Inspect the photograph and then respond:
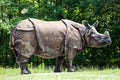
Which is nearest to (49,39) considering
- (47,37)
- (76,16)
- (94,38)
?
(47,37)

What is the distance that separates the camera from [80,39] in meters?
14.9

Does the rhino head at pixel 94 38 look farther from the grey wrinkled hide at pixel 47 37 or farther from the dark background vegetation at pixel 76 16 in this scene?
the dark background vegetation at pixel 76 16

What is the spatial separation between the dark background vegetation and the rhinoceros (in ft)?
32.9

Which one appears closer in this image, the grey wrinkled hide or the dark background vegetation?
the grey wrinkled hide

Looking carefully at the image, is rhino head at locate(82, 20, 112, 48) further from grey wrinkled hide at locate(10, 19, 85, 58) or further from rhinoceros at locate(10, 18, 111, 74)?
grey wrinkled hide at locate(10, 19, 85, 58)

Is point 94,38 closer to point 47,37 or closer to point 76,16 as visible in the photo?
point 47,37

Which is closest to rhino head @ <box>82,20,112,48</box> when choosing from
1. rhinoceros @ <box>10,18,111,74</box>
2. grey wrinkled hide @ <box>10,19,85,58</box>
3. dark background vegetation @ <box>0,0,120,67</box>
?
rhinoceros @ <box>10,18,111,74</box>

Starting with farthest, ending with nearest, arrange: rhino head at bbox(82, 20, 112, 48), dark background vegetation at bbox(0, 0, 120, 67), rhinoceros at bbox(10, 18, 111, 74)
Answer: dark background vegetation at bbox(0, 0, 120, 67) → rhino head at bbox(82, 20, 112, 48) → rhinoceros at bbox(10, 18, 111, 74)

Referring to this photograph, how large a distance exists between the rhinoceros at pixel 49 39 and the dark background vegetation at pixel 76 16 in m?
10.0

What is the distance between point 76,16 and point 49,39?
563 inches

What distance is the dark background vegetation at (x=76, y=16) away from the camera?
25578 mm

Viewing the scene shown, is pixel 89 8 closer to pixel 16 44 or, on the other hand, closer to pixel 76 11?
pixel 76 11

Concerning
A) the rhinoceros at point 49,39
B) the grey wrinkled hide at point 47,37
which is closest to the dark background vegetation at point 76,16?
the rhinoceros at point 49,39

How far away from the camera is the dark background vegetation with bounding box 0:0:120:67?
2558cm
